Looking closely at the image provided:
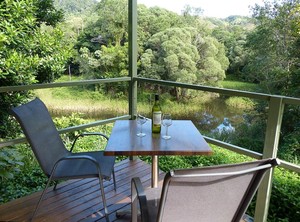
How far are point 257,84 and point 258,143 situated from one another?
1.56 m

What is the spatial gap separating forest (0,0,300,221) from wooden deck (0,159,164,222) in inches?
17.9

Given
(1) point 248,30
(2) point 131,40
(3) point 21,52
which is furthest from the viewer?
(1) point 248,30

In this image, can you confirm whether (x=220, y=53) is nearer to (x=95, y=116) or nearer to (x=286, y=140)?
(x=286, y=140)

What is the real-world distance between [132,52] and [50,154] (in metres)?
1.66

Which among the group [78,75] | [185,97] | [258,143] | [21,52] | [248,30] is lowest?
[258,143]

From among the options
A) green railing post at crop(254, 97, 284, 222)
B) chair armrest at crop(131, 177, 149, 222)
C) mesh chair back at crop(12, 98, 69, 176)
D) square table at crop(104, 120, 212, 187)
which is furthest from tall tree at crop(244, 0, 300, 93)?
chair armrest at crop(131, 177, 149, 222)

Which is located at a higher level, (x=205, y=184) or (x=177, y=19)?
(x=177, y=19)

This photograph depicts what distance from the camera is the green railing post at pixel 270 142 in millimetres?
2062

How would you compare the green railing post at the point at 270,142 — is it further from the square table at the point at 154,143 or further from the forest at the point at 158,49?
the forest at the point at 158,49

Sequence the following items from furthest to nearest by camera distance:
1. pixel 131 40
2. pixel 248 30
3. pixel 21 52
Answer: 1. pixel 248 30
2. pixel 21 52
3. pixel 131 40

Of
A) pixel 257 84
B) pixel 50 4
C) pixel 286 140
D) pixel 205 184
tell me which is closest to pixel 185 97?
pixel 257 84

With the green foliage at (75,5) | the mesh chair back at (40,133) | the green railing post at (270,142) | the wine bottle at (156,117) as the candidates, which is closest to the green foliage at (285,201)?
the green railing post at (270,142)

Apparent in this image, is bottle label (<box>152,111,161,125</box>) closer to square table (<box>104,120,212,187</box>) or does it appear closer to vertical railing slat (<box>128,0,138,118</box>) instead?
square table (<box>104,120,212,187</box>)

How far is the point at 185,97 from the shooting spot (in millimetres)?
4957
